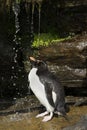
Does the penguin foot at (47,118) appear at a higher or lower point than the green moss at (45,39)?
lower

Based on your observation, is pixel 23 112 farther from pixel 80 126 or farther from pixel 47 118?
pixel 80 126

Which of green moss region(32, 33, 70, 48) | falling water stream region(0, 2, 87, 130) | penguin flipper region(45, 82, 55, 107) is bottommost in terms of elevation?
falling water stream region(0, 2, 87, 130)

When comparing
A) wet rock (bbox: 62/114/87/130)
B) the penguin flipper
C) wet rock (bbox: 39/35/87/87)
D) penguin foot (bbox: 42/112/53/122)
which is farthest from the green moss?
wet rock (bbox: 62/114/87/130)

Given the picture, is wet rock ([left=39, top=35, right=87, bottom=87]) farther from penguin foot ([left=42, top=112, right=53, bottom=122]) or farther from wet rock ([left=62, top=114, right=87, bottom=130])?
wet rock ([left=62, top=114, right=87, bottom=130])

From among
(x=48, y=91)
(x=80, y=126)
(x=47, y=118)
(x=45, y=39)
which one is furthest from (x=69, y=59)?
(x=80, y=126)

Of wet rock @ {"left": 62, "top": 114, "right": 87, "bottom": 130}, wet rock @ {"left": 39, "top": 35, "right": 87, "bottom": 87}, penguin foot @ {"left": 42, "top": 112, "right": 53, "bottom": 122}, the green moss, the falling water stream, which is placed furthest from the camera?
the green moss

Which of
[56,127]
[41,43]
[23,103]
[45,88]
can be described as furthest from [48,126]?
[41,43]

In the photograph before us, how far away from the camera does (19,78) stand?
984 cm

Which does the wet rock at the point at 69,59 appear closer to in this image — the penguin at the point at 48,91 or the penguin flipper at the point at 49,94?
the penguin at the point at 48,91

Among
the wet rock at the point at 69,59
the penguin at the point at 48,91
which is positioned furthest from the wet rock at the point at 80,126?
the wet rock at the point at 69,59

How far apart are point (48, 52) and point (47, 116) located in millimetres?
1553

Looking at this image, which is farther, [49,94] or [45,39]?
[45,39]

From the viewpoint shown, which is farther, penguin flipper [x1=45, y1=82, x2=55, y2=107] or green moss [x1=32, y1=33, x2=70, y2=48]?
green moss [x1=32, y1=33, x2=70, y2=48]

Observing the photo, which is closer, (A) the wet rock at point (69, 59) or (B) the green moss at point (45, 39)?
(A) the wet rock at point (69, 59)
